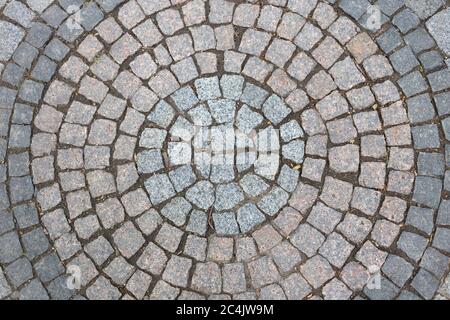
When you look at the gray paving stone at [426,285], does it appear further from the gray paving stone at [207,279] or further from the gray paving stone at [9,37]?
the gray paving stone at [9,37]

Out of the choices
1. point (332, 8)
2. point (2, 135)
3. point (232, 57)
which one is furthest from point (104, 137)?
point (332, 8)

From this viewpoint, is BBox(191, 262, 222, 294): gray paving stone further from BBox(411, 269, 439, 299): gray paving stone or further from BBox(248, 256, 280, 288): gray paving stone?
BBox(411, 269, 439, 299): gray paving stone

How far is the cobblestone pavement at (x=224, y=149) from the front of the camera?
14.6 feet

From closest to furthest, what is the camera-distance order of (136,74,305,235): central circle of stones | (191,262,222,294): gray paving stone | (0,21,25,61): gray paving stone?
(191,262,222,294): gray paving stone, (136,74,305,235): central circle of stones, (0,21,25,61): gray paving stone

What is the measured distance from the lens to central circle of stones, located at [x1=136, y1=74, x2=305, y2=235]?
4.55 m

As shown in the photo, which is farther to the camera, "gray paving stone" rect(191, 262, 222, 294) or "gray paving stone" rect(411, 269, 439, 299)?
"gray paving stone" rect(191, 262, 222, 294)

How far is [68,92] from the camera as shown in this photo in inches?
190

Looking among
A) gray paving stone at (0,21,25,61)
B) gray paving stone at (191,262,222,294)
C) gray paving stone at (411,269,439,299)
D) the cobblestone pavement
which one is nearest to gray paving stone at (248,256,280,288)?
the cobblestone pavement

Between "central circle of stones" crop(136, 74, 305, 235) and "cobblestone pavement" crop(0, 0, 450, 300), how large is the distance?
12mm

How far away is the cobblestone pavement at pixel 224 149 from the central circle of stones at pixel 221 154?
12 mm

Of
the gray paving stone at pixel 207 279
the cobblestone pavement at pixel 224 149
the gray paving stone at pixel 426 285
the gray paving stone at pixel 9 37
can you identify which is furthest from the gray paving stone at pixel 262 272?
the gray paving stone at pixel 9 37

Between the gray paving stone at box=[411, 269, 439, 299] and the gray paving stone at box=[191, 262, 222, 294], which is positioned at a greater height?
the gray paving stone at box=[411, 269, 439, 299]
